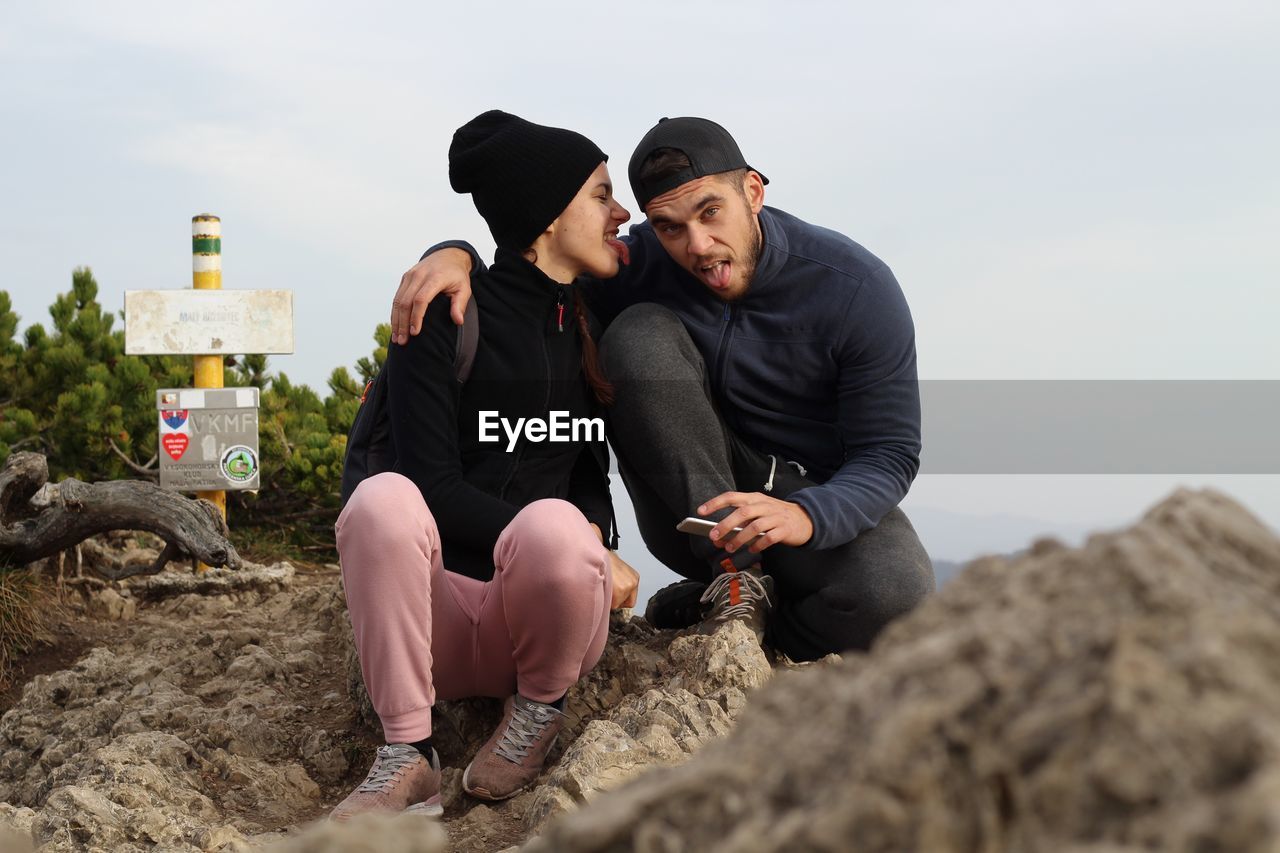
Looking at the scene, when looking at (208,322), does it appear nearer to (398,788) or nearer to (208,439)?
(208,439)

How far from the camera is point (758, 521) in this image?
10.3ft

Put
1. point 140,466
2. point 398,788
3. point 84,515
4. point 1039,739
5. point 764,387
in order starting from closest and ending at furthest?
point 1039,739 → point 398,788 → point 764,387 → point 84,515 → point 140,466

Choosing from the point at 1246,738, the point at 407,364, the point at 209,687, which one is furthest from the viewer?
the point at 209,687

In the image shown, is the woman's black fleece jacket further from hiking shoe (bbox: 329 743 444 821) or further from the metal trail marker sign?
the metal trail marker sign

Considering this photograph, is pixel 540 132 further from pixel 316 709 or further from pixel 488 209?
pixel 316 709

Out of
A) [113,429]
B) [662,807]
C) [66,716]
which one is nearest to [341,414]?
[113,429]

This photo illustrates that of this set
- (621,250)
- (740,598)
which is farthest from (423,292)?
(740,598)

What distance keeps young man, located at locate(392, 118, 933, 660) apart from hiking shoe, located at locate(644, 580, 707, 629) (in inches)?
9.1

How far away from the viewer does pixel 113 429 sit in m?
7.52

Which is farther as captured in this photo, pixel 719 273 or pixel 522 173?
pixel 719 273

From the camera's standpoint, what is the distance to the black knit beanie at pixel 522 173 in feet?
10.6

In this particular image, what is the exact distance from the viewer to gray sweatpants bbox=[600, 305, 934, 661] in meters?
3.51

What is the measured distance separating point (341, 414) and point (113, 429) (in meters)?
1.44

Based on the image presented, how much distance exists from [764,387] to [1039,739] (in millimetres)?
2886
